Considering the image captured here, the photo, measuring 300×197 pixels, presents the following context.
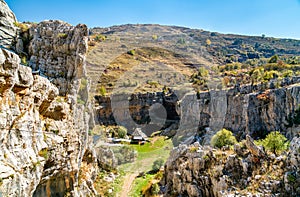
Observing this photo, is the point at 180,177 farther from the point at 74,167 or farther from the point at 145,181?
the point at 74,167

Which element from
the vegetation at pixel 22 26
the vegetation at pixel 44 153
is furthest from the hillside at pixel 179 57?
the vegetation at pixel 44 153

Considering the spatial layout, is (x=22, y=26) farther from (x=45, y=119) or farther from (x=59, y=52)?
(x=45, y=119)

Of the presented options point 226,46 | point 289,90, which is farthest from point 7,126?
point 226,46

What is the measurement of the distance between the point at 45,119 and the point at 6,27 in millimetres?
7915

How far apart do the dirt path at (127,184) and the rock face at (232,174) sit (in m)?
3.33

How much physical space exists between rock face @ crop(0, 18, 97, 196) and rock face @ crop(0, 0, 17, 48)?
1251mm

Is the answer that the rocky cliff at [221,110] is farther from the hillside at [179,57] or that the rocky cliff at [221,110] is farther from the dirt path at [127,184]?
the dirt path at [127,184]

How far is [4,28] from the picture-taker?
53.1 feet

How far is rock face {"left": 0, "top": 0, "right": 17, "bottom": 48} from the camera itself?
52.0 feet

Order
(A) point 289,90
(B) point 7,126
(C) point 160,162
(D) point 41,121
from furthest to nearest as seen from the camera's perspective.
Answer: (A) point 289,90 → (C) point 160,162 → (D) point 41,121 → (B) point 7,126

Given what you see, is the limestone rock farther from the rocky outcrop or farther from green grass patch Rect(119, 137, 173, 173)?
green grass patch Rect(119, 137, 173, 173)

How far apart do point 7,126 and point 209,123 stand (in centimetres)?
3851

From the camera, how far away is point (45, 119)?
12742 mm

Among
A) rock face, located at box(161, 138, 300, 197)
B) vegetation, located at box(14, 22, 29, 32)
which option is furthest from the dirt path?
vegetation, located at box(14, 22, 29, 32)
